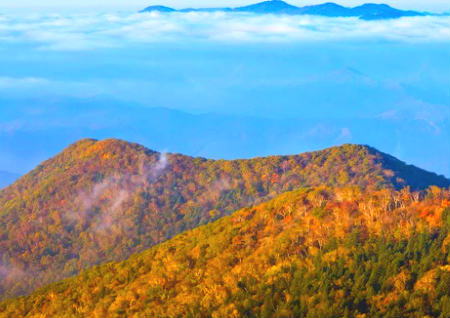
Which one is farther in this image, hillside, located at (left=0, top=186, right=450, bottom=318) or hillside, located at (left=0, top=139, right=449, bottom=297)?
hillside, located at (left=0, top=139, right=449, bottom=297)

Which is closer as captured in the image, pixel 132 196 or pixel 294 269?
pixel 294 269

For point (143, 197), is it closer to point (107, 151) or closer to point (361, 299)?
point (107, 151)

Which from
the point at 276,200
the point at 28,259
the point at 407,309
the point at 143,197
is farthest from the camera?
the point at 143,197

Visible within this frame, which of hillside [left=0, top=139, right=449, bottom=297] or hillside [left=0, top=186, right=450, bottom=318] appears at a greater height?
hillside [left=0, top=186, right=450, bottom=318]

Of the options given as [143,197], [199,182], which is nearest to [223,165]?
[199,182]

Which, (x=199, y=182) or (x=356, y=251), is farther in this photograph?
(x=199, y=182)
